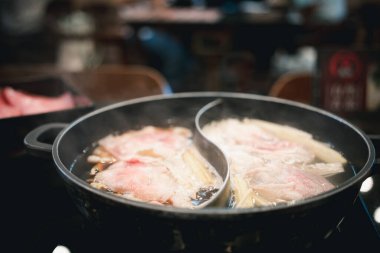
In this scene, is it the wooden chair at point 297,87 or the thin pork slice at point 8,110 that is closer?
the thin pork slice at point 8,110

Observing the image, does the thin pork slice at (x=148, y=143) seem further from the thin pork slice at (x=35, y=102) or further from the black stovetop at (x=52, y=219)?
the thin pork slice at (x=35, y=102)

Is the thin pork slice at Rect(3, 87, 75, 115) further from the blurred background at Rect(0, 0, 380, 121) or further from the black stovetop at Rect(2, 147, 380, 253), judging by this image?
the blurred background at Rect(0, 0, 380, 121)

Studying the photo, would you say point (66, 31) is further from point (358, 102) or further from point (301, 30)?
point (358, 102)

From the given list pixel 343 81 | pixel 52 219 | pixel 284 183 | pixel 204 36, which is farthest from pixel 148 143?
pixel 204 36

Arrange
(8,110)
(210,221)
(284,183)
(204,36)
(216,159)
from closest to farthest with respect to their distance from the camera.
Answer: (210,221)
(284,183)
(216,159)
(8,110)
(204,36)

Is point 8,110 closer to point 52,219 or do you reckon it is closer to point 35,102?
point 35,102

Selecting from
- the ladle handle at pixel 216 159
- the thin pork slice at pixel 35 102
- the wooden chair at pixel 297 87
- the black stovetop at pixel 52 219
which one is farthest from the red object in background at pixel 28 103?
the wooden chair at pixel 297 87

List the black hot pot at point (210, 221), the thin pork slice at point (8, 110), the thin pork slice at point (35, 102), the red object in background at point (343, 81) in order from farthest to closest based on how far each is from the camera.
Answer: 1. the red object in background at point (343, 81)
2. the thin pork slice at point (35, 102)
3. the thin pork slice at point (8, 110)
4. the black hot pot at point (210, 221)
